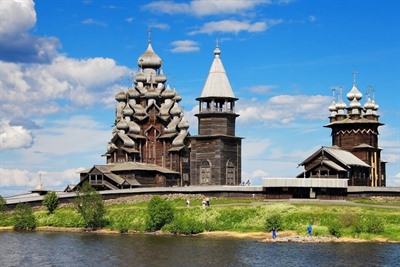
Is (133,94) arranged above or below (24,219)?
above

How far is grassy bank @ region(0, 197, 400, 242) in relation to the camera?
154ft

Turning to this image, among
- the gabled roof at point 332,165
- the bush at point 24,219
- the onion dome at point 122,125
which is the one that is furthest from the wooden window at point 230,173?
the bush at point 24,219

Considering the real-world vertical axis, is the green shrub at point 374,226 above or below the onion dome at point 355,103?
below

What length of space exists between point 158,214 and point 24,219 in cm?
1369

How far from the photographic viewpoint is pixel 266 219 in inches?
1981

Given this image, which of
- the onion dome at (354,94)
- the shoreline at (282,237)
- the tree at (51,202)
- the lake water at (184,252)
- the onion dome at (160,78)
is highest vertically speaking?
the onion dome at (160,78)

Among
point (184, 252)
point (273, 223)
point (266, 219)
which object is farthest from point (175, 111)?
point (184, 252)

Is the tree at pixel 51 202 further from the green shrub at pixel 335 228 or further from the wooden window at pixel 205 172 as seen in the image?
the green shrub at pixel 335 228

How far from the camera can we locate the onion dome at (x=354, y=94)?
72188 millimetres

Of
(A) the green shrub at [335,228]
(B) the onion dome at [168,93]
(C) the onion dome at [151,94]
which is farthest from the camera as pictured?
(B) the onion dome at [168,93]

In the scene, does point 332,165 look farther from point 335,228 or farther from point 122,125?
point 122,125

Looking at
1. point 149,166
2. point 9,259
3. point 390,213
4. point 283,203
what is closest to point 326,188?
point 283,203

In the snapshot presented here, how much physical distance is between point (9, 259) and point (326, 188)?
95.3 ft

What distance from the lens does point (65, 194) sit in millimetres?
66375
